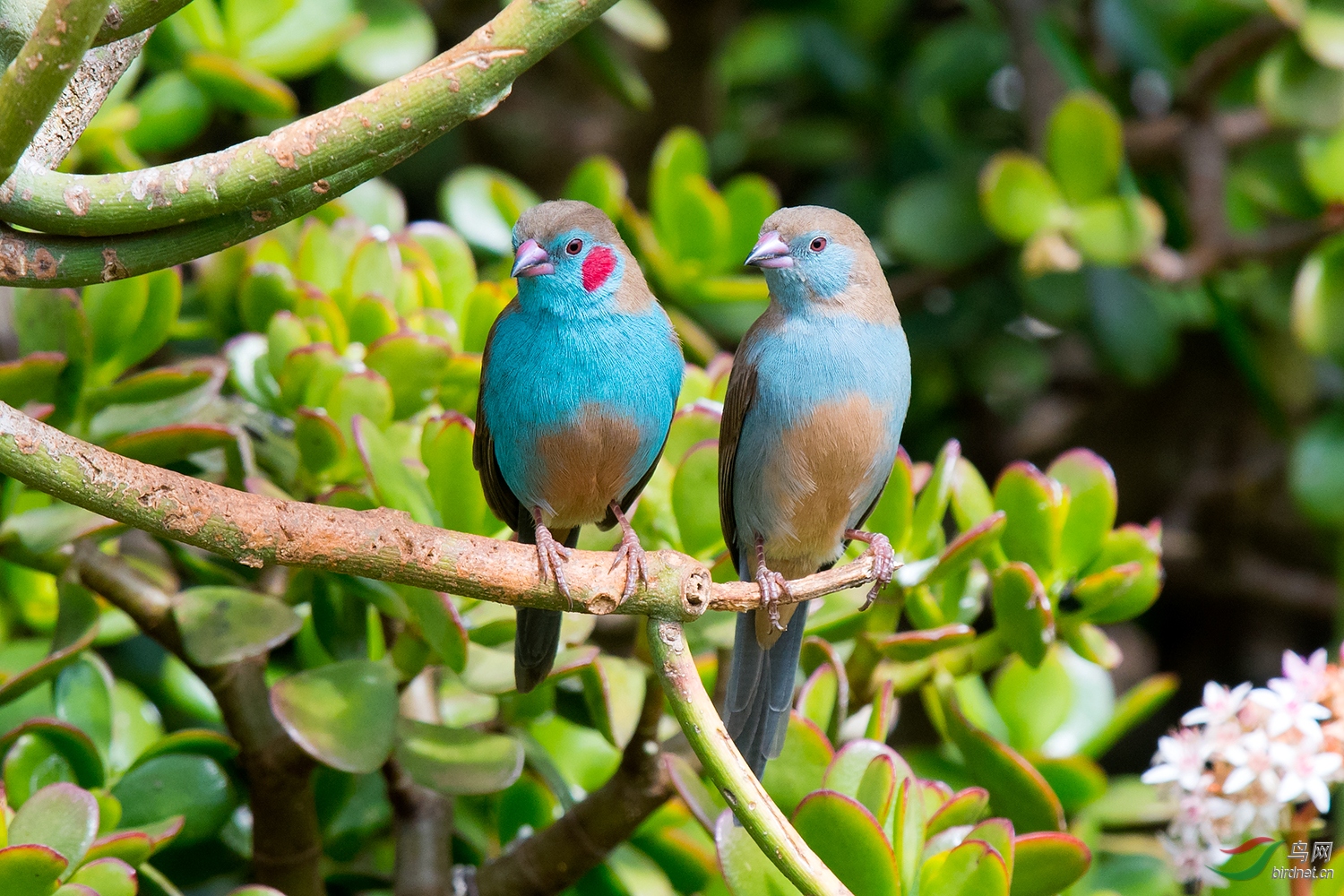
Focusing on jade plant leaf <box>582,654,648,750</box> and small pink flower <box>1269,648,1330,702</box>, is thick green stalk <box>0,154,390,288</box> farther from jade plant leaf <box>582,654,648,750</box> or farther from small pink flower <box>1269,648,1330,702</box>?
small pink flower <box>1269,648,1330,702</box>

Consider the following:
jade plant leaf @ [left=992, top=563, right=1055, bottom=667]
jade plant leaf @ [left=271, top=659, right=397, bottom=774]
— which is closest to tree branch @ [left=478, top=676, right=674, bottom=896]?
jade plant leaf @ [left=271, top=659, right=397, bottom=774]

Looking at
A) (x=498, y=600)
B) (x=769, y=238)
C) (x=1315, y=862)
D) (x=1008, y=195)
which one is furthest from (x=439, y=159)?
(x=1315, y=862)

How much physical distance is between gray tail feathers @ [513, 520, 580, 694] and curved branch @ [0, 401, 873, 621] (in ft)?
0.94

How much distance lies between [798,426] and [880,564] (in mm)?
240

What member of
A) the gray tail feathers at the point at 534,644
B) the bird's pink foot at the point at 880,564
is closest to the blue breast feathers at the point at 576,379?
the gray tail feathers at the point at 534,644

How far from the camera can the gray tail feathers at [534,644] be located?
1.65m

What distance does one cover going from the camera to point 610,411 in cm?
174

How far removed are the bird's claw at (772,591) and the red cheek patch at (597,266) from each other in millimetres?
474

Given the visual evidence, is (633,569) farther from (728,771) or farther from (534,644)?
(534,644)

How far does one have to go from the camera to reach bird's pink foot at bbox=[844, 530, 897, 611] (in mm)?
1670

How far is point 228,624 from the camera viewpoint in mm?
1685

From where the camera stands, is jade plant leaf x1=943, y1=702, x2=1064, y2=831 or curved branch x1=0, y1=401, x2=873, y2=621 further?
jade plant leaf x1=943, y1=702, x2=1064, y2=831

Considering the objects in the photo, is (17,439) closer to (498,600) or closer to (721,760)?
(498,600)

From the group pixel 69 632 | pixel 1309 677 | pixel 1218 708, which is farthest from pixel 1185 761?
pixel 69 632
